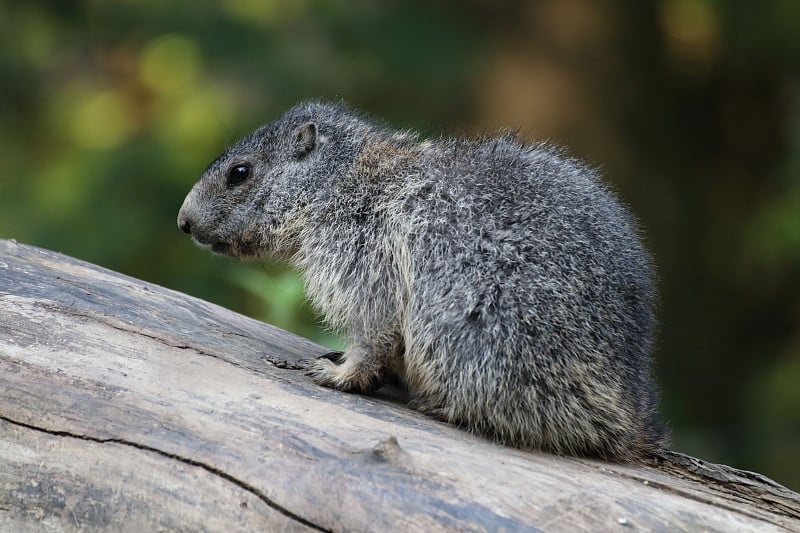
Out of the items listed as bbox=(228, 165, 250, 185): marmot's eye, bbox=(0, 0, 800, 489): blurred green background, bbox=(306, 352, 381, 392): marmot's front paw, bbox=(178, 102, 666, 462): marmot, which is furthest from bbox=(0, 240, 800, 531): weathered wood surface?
bbox=(0, 0, 800, 489): blurred green background

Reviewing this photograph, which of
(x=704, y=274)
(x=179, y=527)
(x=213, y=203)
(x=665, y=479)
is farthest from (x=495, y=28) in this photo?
(x=179, y=527)

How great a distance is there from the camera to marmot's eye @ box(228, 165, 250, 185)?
19.7 ft

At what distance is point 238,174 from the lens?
6.02m

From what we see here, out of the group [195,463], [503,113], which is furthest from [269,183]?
[503,113]

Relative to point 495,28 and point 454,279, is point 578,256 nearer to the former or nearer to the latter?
point 454,279

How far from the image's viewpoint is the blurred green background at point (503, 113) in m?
9.88

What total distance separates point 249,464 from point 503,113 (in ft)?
26.3

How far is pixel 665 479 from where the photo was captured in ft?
15.2

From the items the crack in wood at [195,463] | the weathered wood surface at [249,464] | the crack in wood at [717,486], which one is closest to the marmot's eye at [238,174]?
the weathered wood surface at [249,464]

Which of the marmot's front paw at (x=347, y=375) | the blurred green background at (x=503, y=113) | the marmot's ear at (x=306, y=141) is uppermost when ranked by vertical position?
the blurred green background at (x=503, y=113)

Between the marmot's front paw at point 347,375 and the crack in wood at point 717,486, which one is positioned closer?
the crack in wood at point 717,486

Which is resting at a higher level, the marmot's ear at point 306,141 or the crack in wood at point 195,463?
the marmot's ear at point 306,141

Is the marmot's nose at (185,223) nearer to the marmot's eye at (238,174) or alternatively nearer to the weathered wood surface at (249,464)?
the marmot's eye at (238,174)

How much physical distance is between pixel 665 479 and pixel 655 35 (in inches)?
311
